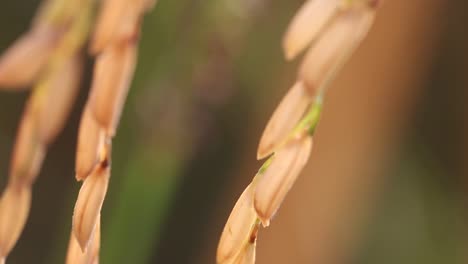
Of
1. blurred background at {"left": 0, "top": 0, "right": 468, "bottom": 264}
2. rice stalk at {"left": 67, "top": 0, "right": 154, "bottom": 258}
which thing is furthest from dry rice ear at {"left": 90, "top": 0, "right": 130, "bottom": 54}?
blurred background at {"left": 0, "top": 0, "right": 468, "bottom": 264}

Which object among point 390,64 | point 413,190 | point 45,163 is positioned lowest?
point 413,190

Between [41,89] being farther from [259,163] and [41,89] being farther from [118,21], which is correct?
[259,163]

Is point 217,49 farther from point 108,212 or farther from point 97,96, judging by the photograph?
point 97,96

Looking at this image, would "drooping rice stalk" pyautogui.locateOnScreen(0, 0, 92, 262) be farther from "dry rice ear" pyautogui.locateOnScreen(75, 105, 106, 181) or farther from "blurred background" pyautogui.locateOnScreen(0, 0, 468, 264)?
"blurred background" pyautogui.locateOnScreen(0, 0, 468, 264)

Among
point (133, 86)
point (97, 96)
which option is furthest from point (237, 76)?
point (97, 96)

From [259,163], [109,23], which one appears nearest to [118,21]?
[109,23]

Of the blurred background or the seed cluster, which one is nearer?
the seed cluster
